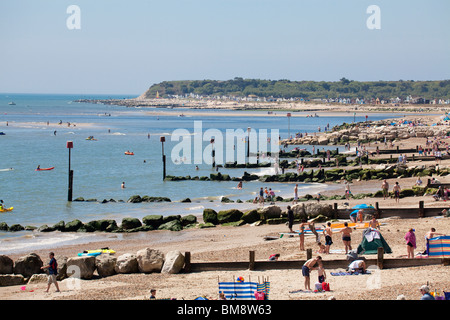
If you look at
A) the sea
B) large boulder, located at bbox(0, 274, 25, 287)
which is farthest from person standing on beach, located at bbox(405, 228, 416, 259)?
the sea

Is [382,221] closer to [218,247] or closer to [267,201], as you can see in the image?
[218,247]

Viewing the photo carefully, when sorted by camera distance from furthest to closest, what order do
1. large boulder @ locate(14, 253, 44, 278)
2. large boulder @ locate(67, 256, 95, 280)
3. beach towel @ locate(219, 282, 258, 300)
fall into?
1. large boulder @ locate(14, 253, 44, 278)
2. large boulder @ locate(67, 256, 95, 280)
3. beach towel @ locate(219, 282, 258, 300)

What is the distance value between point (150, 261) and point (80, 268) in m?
2.27

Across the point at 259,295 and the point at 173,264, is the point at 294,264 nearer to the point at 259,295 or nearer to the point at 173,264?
the point at 173,264

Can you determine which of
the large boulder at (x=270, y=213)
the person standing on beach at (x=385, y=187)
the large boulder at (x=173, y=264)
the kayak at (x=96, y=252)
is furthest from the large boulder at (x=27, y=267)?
the person standing on beach at (x=385, y=187)

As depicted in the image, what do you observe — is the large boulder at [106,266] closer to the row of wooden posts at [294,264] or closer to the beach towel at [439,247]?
the row of wooden posts at [294,264]

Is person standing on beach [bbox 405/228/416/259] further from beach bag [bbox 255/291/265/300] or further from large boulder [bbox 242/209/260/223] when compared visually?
large boulder [bbox 242/209/260/223]

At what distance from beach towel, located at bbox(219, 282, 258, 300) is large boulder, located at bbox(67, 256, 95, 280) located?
6.25 meters

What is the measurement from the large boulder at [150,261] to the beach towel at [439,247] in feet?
27.6

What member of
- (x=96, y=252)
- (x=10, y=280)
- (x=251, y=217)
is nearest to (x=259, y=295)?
(x=10, y=280)

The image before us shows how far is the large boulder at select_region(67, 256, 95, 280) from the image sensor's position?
Answer: 19219 millimetres

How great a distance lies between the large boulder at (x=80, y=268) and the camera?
1922 centimetres

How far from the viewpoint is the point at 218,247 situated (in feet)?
78.9
